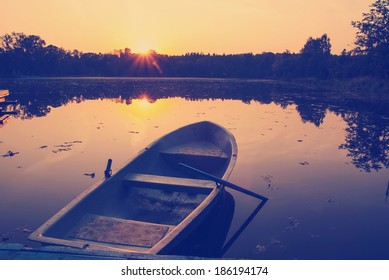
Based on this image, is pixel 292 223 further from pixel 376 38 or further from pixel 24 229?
pixel 376 38

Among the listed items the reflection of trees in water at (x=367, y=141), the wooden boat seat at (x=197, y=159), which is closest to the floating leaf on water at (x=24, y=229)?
the wooden boat seat at (x=197, y=159)

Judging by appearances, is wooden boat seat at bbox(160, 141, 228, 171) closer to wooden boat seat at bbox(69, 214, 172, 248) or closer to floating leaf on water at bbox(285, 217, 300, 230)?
floating leaf on water at bbox(285, 217, 300, 230)

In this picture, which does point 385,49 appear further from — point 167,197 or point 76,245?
point 76,245

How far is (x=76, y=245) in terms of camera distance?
14.1 ft

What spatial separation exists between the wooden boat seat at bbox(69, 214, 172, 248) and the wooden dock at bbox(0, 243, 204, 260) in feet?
4.12

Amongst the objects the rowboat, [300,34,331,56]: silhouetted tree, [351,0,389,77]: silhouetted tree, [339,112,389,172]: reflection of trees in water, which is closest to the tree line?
[300,34,331,56]: silhouetted tree

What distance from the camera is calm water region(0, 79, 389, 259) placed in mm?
6410

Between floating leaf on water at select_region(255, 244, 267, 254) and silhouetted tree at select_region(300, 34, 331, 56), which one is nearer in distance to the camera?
floating leaf on water at select_region(255, 244, 267, 254)

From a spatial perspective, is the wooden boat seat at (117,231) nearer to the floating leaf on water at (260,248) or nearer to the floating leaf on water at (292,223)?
the floating leaf on water at (260,248)

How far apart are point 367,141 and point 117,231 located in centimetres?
1300

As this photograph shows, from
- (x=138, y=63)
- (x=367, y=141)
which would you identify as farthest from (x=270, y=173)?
(x=138, y=63)

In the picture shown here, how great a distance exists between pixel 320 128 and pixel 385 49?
31740 mm

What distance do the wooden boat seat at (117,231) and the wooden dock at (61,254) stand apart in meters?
1.26

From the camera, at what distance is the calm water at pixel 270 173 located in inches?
252
